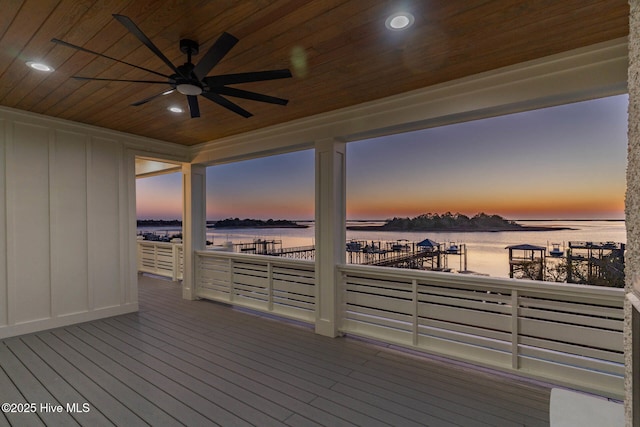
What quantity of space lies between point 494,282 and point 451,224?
0.77 metres

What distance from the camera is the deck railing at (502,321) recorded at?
2.42 metres

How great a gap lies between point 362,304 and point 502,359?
144 cm

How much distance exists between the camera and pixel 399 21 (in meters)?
1.97

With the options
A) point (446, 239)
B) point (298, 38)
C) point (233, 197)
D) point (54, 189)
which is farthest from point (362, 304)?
point (233, 197)

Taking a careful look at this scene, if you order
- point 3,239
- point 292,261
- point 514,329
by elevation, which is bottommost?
point 514,329

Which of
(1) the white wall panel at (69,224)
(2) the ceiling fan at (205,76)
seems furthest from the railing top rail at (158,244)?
(2) the ceiling fan at (205,76)

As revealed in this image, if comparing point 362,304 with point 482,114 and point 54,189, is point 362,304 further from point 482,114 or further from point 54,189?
point 54,189

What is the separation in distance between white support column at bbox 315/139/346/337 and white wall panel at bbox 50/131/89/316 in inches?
127

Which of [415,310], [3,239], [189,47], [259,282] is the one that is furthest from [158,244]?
[415,310]

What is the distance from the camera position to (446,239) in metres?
3.39

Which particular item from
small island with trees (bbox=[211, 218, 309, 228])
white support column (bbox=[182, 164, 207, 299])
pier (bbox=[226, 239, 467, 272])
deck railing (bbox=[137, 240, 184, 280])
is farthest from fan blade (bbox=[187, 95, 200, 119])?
deck railing (bbox=[137, 240, 184, 280])

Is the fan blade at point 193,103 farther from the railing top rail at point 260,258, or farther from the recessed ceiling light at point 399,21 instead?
the railing top rail at point 260,258

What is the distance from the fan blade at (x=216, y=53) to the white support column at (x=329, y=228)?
6.30 feet

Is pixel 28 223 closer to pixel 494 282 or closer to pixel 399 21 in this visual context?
pixel 399 21
